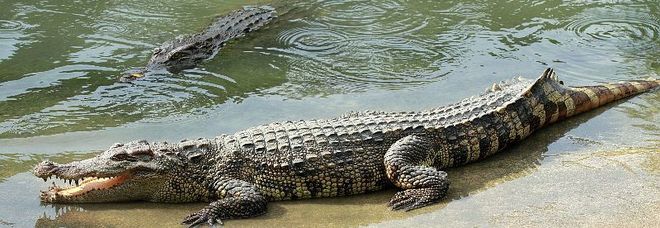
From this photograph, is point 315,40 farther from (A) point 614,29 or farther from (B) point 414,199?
(B) point 414,199

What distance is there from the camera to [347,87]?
27.8 ft

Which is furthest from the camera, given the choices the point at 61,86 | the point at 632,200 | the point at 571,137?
the point at 61,86

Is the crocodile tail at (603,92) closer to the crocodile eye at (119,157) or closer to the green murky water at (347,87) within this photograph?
the green murky water at (347,87)

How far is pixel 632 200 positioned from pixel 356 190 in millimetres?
1985

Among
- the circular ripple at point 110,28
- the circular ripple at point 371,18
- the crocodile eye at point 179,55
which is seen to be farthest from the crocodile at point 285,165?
the circular ripple at point 110,28

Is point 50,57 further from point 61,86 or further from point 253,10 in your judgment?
point 253,10

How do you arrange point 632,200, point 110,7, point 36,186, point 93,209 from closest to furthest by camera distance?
point 632,200
point 93,209
point 36,186
point 110,7

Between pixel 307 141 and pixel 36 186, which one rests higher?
pixel 307 141

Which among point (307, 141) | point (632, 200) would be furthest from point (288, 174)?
point (632, 200)

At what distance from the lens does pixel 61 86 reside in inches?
336

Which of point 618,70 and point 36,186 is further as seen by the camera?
point 618,70

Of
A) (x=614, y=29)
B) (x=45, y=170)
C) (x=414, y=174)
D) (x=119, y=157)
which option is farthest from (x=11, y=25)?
(x=614, y=29)

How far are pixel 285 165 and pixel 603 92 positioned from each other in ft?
10.9

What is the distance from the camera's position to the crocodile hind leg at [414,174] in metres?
5.54
